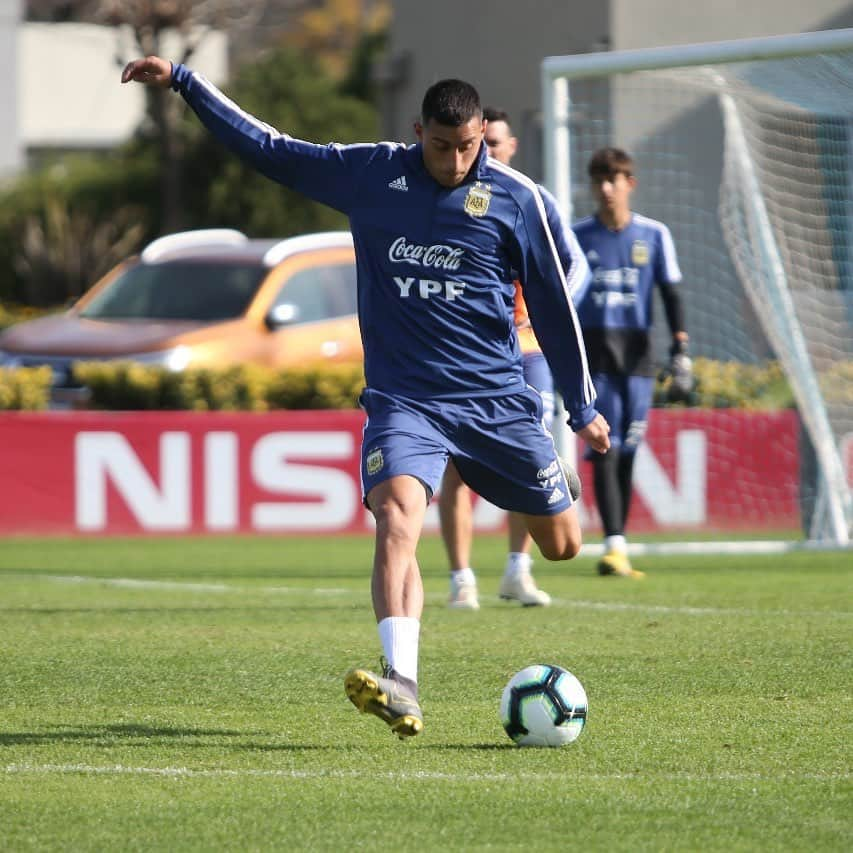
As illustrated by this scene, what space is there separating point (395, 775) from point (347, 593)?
509 centimetres

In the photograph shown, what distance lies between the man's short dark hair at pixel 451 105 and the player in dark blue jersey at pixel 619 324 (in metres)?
5.05

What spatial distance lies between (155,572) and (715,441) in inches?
195

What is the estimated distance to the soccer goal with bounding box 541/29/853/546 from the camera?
1163 centimetres

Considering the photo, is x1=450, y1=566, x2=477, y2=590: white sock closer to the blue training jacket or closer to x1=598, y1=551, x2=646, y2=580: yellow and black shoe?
x1=598, y1=551, x2=646, y2=580: yellow and black shoe

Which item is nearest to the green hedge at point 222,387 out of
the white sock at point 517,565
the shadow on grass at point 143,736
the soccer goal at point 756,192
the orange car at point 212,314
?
the orange car at point 212,314

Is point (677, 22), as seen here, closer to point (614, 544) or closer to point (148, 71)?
point (614, 544)

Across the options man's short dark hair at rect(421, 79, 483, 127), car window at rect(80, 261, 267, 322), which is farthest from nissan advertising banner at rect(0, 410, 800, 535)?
man's short dark hair at rect(421, 79, 483, 127)

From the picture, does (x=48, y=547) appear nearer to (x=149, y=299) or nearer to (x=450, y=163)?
(x=149, y=299)

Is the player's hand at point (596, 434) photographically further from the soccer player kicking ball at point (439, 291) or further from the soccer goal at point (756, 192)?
the soccer goal at point (756, 192)

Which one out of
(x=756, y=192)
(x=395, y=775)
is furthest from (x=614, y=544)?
(x=395, y=775)

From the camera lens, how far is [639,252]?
11.2 m

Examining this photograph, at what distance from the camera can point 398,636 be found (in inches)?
231

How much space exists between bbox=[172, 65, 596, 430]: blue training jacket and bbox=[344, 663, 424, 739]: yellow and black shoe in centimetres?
110

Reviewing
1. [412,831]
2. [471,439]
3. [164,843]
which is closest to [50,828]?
[164,843]
